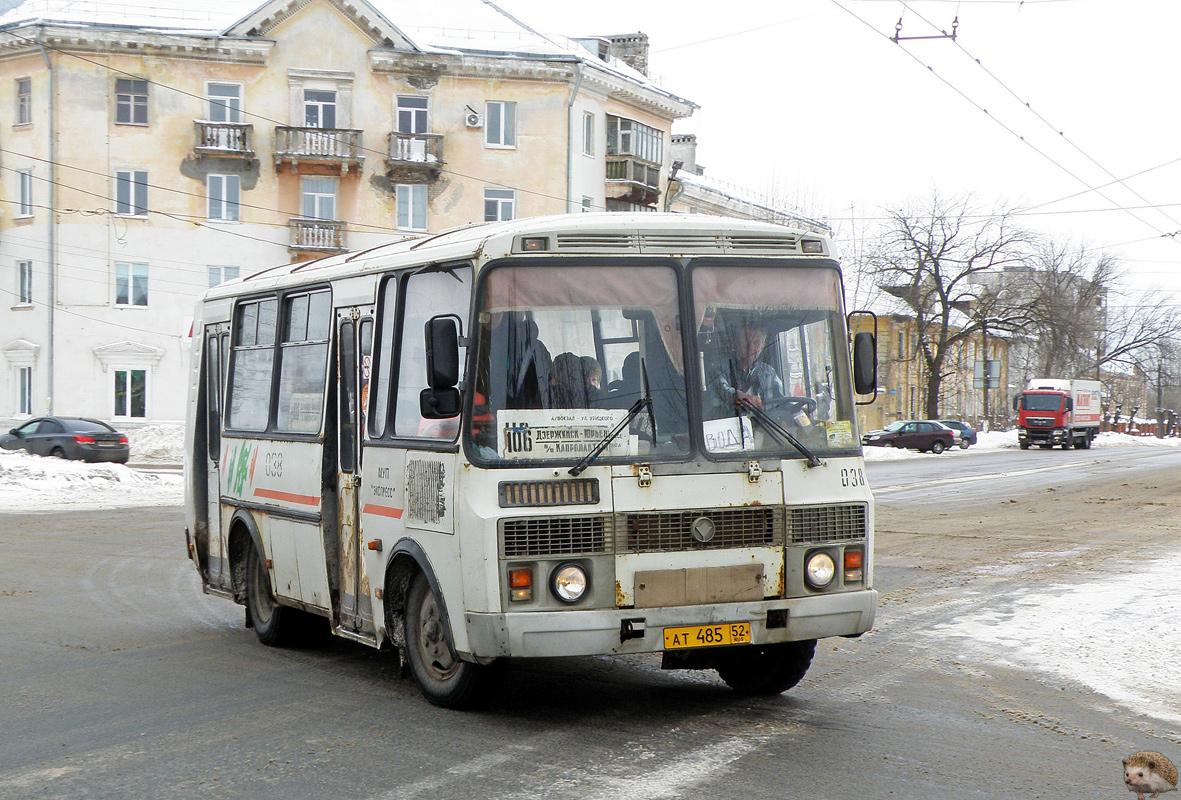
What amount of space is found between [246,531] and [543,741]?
4.31 meters

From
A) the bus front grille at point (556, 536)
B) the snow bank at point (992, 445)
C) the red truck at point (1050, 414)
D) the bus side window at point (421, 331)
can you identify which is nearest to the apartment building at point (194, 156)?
the snow bank at point (992, 445)

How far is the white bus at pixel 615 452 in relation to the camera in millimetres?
6641

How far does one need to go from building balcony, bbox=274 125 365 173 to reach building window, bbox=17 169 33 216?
8.04 meters

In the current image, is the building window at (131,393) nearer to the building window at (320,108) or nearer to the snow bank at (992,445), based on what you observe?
the building window at (320,108)

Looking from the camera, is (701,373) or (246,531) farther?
(246,531)

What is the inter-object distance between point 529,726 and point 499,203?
42161 mm

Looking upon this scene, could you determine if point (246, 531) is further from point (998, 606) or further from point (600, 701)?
point (998, 606)

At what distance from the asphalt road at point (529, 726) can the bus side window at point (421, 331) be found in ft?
4.98

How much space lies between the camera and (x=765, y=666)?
7625 mm

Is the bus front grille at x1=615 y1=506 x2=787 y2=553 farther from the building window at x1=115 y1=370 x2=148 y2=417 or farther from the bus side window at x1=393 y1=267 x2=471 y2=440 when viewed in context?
the building window at x1=115 y1=370 x2=148 y2=417

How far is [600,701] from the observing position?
7453 millimetres

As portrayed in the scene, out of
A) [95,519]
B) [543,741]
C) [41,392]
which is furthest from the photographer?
[41,392]

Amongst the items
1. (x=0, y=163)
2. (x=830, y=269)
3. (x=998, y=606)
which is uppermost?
(x=0, y=163)

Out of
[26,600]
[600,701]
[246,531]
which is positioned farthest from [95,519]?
[600,701]
